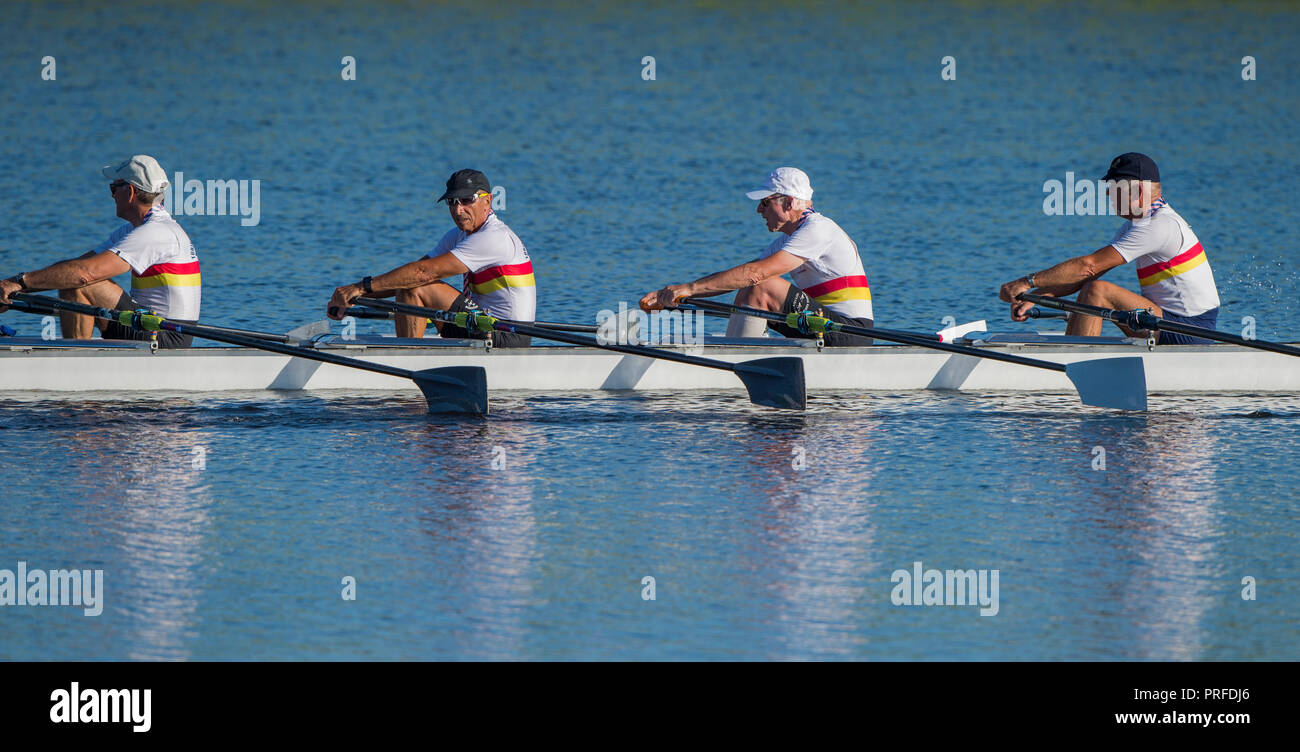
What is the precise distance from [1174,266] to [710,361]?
3.50m

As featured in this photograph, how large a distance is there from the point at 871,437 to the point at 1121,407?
199 centimetres

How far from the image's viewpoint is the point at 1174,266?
13.8 meters

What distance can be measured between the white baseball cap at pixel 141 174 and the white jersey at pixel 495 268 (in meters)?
2.01

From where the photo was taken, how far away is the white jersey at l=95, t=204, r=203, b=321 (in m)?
13.4

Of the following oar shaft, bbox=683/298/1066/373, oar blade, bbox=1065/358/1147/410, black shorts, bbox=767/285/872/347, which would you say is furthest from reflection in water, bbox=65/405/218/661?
oar blade, bbox=1065/358/1147/410

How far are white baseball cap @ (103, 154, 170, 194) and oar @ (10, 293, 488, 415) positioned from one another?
918 millimetres

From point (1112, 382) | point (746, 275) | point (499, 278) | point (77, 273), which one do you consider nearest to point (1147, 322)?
point (1112, 382)

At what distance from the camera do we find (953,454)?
486 inches

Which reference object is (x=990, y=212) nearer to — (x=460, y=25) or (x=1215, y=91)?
(x=1215, y=91)

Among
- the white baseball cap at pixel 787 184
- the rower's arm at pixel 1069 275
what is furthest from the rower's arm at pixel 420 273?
the rower's arm at pixel 1069 275

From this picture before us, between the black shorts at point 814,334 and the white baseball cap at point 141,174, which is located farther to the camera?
the black shorts at point 814,334

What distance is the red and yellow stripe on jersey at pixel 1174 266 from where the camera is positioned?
13.8 metres

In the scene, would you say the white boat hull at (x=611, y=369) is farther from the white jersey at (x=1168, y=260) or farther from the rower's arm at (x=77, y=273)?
the rower's arm at (x=77, y=273)

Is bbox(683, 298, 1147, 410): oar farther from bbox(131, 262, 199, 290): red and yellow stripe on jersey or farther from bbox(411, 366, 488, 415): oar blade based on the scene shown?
bbox(131, 262, 199, 290): red and yellow stripe on jersey
